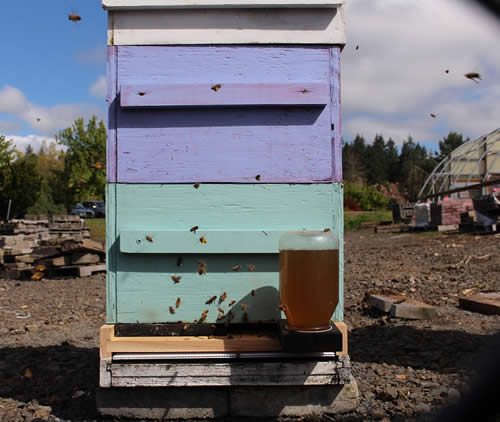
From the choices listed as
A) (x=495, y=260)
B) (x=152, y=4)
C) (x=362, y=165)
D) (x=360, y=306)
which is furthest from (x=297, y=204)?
(x=362, y=165)

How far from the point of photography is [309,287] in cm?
259

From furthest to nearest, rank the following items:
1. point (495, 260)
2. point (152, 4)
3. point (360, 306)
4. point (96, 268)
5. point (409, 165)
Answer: point (409, 165), point (96, 268), point (495, 260), point (360, 306), point (152, 4)

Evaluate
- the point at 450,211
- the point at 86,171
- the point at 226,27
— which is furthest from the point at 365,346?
the point at 86,171

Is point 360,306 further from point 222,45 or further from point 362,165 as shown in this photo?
point 362,165

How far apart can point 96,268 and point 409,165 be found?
64.1 meters

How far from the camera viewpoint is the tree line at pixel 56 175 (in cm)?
2930

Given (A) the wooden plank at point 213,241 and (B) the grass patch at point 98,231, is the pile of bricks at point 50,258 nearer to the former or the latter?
(B) the grass patch at point 98,231

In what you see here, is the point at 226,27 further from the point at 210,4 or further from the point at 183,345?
the point at 183,345

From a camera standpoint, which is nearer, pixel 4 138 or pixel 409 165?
pixel 4 138

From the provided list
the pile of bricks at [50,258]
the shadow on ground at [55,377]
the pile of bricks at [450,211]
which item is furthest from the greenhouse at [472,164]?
the shadow on ground at [55,377]

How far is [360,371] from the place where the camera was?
3.56 meters

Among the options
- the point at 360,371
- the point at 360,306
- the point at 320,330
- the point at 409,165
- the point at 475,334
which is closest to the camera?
the point at 320,330

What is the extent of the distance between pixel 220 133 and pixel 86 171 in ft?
127

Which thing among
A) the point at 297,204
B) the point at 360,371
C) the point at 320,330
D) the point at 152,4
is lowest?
the point at 360,371
